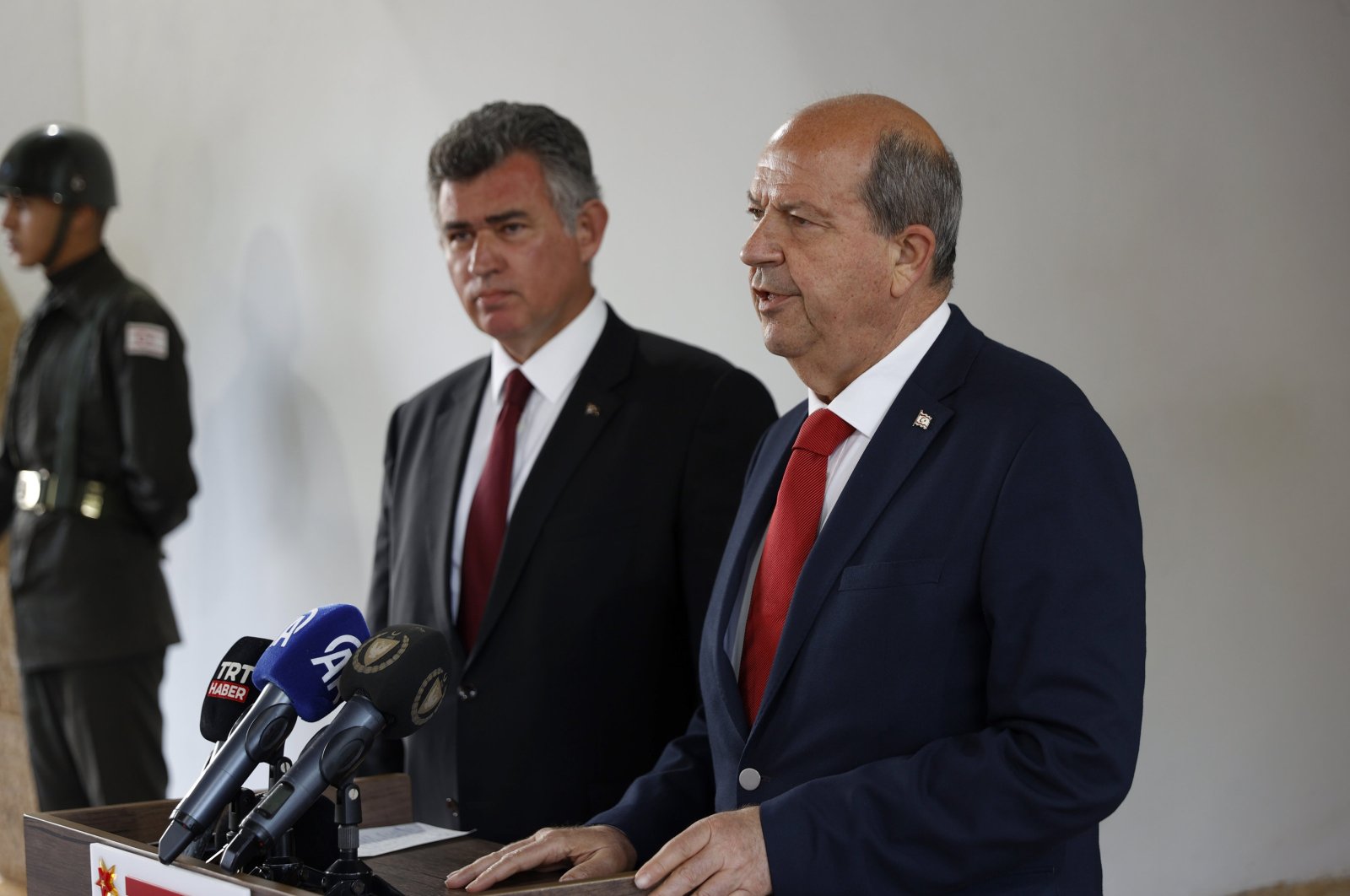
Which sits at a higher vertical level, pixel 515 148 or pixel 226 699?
pixel 515 148

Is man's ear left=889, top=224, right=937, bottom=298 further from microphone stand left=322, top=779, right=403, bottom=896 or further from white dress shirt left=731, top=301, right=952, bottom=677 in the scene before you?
microphone stand left=322, top=779, right=403, bottom=896

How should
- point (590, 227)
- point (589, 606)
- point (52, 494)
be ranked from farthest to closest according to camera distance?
point (52, 494)
point (590, 227)
point (589, 606)

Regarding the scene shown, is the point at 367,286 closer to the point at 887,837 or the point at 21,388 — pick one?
the point at 21,388

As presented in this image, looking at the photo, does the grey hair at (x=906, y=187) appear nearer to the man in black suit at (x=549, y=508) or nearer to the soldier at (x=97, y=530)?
the man in black suit at (x=549, y=508)

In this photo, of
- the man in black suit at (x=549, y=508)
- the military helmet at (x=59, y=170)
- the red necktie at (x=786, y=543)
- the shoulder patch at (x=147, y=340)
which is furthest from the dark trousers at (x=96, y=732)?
the red necktie at (x=786, y=543)

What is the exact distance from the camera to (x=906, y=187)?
1562mm

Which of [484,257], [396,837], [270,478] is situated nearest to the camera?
[396,837]

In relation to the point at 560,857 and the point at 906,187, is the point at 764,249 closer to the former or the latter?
the point at 906,187

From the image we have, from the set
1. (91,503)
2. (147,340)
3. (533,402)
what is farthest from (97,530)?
(533,402)

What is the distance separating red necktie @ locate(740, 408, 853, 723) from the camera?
1.59 meters

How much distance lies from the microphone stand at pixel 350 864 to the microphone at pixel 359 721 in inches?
1.6

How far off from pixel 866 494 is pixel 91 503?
2.80m

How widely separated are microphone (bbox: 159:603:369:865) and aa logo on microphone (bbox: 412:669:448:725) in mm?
88

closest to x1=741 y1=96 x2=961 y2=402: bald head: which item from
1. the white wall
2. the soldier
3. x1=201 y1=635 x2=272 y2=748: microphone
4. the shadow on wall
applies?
x1=201 y1=635 x2=272 y2=748: microphone
